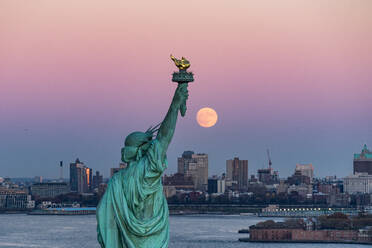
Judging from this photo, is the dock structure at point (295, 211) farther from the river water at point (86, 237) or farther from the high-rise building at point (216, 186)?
the river water at point (86, 237)

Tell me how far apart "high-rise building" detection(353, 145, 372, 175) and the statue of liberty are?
320 ft

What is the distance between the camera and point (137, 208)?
300 centimetres

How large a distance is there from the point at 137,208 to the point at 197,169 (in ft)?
315

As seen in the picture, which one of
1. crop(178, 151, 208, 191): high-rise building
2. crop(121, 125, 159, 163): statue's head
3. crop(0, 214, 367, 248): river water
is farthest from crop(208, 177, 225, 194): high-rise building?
crop(121, 125, 159, 163): statue's head

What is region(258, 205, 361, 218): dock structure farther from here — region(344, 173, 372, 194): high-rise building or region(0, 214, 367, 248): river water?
region(0, 214, 367, 248): river water

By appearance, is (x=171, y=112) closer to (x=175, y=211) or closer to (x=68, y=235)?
(x=68, y=235)

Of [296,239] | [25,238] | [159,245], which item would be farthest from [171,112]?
[296,239]

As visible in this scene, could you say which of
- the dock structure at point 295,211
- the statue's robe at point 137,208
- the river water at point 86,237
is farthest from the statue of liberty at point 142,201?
the dock structure at point 295,211

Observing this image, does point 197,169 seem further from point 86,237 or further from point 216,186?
point 86,237

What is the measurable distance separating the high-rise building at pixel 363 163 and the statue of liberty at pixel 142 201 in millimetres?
97611

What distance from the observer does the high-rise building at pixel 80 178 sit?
95375 mm

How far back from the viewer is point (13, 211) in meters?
78.6

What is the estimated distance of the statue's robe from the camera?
298 cm

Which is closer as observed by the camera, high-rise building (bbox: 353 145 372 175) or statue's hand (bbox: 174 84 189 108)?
statue's hand (bbox: 174 84 189 108)
